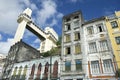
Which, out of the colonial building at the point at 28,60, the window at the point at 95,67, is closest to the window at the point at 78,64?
the window at the point at 95,67

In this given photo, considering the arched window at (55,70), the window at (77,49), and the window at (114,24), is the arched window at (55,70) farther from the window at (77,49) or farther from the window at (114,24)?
the window at (114,24)

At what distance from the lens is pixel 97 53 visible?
21.5 m

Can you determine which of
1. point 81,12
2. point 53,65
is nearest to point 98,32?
point 81,12

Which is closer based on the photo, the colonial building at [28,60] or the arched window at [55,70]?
the arched window at [55,70]

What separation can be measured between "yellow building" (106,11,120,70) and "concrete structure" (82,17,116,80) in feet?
2.10

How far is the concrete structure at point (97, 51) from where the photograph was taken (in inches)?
764

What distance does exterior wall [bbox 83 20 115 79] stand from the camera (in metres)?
19.4

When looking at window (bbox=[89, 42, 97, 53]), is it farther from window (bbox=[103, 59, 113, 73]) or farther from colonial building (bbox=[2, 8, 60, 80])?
colonial building (bbox=[2, 8, 60, 80])

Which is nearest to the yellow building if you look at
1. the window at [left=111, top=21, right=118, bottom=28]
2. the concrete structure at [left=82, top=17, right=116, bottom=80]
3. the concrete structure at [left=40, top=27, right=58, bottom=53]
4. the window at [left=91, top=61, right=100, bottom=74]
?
the window at [left=111, top=21, right=118, bottom=28]

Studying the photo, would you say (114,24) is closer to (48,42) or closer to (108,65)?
(108,65)

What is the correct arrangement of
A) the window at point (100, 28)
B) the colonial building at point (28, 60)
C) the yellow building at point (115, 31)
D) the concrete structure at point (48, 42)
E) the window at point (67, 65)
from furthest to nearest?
1. the concrete structure at point (48, 42)
2. the colonial building at point (28, 60)
3. the window at point (100, 28)
4. the window at point (67, 65)
5. the yellow building at point (115, 31)

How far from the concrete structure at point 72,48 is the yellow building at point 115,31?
5981 mm

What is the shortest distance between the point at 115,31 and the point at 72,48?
9.06 meters

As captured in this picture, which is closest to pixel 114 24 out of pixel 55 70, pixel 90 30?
pixel 90 30
